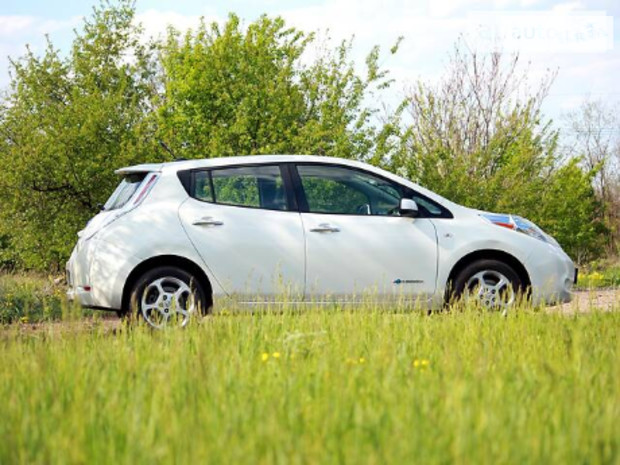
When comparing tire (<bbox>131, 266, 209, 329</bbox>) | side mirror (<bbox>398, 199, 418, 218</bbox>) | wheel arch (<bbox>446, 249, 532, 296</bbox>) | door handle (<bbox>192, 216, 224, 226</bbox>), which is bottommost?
tire (<bbox>131, 266, 209, 329</bbox>)

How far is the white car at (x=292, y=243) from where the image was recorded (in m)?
8.90

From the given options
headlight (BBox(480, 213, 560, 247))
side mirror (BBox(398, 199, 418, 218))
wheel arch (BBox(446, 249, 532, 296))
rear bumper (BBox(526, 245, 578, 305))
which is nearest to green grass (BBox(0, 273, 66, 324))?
side mirror (BBox(398, 199, 418, 218))

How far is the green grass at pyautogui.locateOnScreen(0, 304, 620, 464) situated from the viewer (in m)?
3.64

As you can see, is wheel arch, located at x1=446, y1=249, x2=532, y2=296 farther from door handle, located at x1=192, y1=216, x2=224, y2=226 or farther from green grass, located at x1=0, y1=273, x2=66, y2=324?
green grass, located at x1=0, y1=273, x2=66, y2=324

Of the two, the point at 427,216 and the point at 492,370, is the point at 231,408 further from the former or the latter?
the point at 427,216

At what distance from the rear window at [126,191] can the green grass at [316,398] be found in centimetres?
274

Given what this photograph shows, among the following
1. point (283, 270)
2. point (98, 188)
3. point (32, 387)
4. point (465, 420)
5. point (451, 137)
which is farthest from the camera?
point (451, 137)

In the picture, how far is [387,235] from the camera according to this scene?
366 inches

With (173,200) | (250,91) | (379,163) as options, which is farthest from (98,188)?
(173,200)

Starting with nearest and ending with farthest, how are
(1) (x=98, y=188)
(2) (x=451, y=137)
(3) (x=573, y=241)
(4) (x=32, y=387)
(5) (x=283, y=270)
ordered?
(4) (x=32, y=387) < (5) (x=283, y=270) < (1) (x=98, y=188) < (2) (x=451, y=137) < (3) (x=573, y=241)

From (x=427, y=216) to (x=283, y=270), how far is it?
147 cm

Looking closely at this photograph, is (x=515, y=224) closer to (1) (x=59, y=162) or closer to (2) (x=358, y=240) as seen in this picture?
(2) (x=358, y=240)

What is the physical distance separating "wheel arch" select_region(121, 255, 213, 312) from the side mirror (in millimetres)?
1875

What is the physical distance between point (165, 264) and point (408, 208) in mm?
2241
